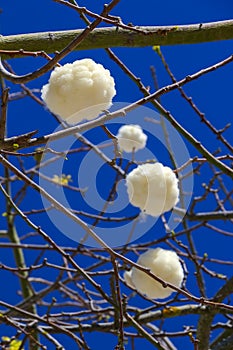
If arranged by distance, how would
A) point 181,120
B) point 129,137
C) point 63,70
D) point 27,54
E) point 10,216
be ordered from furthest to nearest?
1. point 181,120
2. point 129,137
3. point 10,216
4. point 63,70
5. point 27,54

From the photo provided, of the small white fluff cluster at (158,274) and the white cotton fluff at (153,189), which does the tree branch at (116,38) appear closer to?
the white cotton fluff at (153,189)

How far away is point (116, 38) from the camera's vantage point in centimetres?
142

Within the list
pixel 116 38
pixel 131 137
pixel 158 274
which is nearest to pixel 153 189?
pixel 158 274

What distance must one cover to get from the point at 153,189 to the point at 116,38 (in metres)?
0.37

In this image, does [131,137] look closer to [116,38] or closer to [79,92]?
[116,38]

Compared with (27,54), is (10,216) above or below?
above

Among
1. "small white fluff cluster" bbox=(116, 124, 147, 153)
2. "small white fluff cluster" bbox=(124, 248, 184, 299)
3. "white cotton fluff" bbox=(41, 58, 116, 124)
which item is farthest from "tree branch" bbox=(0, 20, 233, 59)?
"small white fluff cluster" bbox=(116, 124, 147, 153)

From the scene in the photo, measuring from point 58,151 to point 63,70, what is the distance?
0.17 meters

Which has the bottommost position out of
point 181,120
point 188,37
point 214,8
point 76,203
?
point 188,37

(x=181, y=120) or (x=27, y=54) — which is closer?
(x=27, y=54)

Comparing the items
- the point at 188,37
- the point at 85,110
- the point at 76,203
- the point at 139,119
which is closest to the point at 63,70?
the point at 85,110

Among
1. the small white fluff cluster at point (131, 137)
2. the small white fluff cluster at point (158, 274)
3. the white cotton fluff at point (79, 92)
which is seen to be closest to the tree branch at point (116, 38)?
the white cotton fluff at point (79, 92)

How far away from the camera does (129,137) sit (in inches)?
108

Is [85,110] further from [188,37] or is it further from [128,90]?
[128,90]
